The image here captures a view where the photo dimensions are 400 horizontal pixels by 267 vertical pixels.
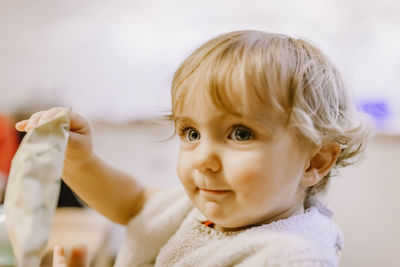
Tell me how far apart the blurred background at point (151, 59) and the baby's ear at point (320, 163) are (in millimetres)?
1504

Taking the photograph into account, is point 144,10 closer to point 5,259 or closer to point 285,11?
point 285,11

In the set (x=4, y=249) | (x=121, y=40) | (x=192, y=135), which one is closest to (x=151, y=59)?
(x=121, y=40)

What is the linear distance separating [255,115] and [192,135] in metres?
0.11

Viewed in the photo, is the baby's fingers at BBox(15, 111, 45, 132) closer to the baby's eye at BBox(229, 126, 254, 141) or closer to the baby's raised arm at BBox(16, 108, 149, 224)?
the baby's raised arm at BBox(16, 108, 149, 224)

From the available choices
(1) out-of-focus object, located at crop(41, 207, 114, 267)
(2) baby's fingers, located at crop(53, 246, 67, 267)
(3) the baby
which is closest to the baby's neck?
(3) the baby

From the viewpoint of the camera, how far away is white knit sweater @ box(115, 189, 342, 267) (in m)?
0.52

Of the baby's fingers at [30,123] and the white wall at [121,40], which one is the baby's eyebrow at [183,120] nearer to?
the baby's fingers at [30,123]

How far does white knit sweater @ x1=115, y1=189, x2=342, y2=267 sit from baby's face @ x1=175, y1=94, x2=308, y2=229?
34 millimetres

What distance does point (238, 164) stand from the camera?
53 centimetres

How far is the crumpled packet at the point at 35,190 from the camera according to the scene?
0.41 metres

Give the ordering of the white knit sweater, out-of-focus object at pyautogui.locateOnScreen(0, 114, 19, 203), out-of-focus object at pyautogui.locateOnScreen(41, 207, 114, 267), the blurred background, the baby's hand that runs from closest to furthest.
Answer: the white knit sweater < the baby's hand < out-of-focus object at pyautogui.locateOnScreen(41, 207, 114, 267) < out-of-focus object at pyautogui.locateOnScreen(0, 114, 19, 203) < the blurred background

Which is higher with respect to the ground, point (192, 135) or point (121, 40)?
point (192, 135)

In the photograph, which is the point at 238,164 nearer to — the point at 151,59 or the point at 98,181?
the point at 98,181

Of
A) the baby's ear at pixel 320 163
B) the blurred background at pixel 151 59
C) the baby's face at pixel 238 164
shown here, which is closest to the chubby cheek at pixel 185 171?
the baby's face at pixel 238 164
